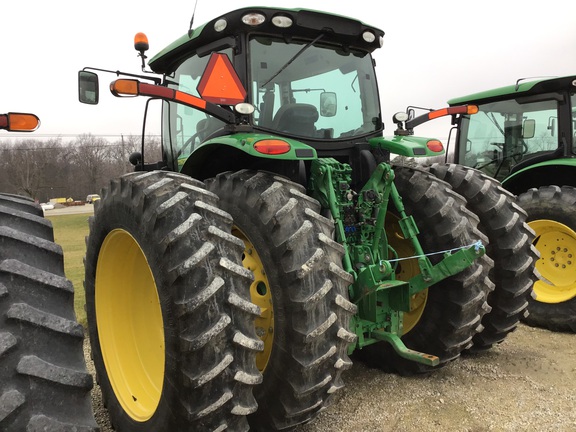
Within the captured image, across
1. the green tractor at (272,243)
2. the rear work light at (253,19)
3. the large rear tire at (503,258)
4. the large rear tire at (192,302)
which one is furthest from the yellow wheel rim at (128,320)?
the large rear tire at (503,258)

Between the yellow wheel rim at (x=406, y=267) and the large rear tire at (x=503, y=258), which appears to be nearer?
the yellow wheel rim at (x=406, y=267)

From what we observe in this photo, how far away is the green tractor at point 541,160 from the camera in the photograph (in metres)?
4.69

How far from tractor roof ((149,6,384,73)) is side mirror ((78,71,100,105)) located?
2.36 feet

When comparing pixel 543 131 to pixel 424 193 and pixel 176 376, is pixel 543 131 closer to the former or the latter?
pixel 424 193

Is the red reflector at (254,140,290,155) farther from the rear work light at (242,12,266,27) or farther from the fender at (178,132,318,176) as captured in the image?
the rear work light at (242,12,266,27)

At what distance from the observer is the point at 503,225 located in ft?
12.0

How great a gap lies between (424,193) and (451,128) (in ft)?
10.8

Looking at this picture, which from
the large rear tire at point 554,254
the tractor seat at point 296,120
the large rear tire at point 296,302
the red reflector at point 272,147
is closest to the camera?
the large rear tire at point 296,302

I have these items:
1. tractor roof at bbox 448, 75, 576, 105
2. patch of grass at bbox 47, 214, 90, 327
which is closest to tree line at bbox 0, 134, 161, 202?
patch of grass at bbox 47, 214, 90, 327

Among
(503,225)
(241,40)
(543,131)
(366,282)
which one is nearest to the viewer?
(366,282)

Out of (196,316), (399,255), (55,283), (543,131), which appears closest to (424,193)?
(399,255)

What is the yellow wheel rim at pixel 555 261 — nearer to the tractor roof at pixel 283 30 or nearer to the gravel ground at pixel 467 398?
the gravel ground at pixel 467 398

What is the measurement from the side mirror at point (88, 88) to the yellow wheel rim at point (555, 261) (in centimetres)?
446

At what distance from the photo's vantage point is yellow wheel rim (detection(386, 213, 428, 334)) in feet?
11.2
